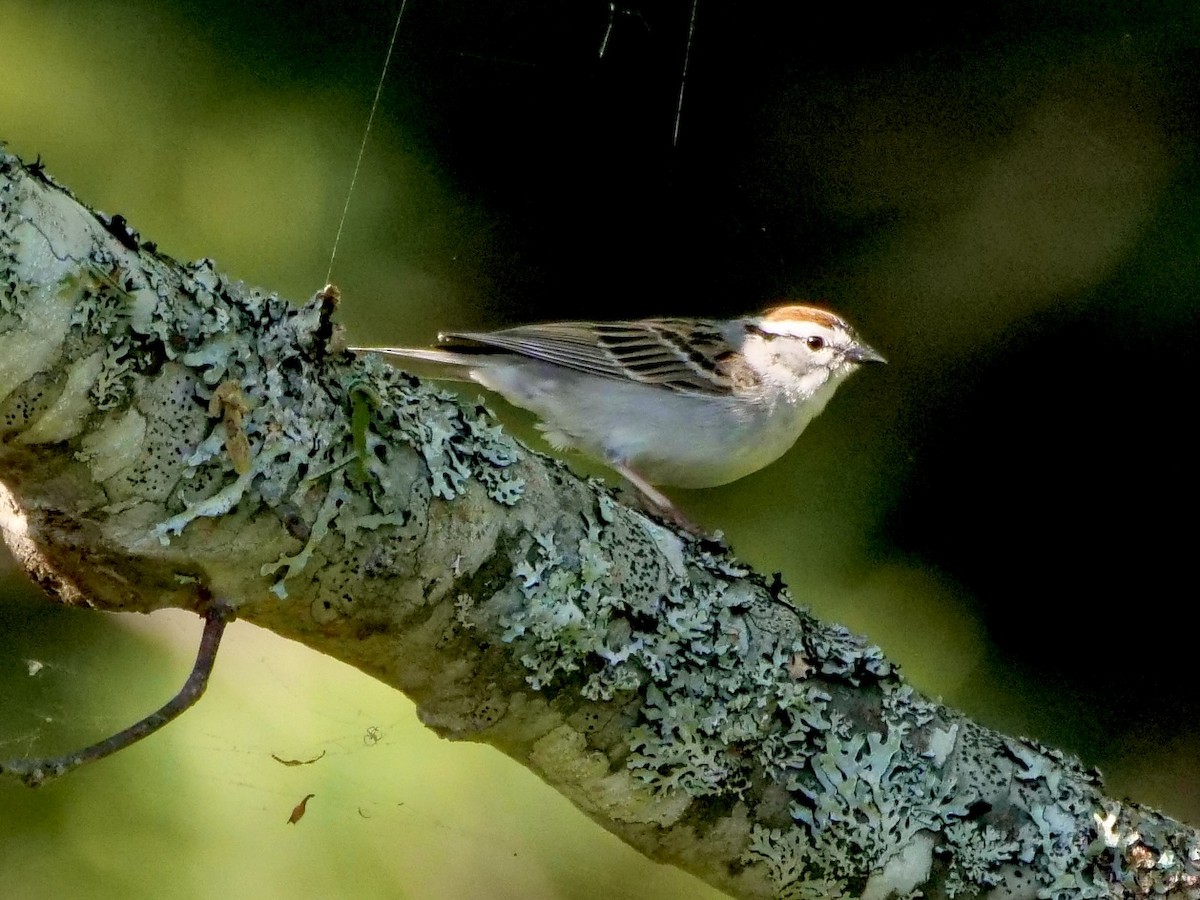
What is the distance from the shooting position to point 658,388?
295cm

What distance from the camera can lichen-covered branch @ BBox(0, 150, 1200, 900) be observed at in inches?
50.8

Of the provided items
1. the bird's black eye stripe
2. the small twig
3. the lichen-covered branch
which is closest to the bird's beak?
the bird's black eye stripe

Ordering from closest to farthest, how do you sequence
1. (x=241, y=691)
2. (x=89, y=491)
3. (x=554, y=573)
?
(x=89, y=491) → (x=554, y=573) → (x=241, y=691)

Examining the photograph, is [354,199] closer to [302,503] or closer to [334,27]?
[334,27]

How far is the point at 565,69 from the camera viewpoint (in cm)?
308

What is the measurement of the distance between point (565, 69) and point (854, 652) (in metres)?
1.84

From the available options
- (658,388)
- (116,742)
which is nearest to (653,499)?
(658,388)

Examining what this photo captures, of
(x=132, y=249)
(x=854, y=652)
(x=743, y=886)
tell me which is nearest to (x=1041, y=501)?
(x=854, y=652)

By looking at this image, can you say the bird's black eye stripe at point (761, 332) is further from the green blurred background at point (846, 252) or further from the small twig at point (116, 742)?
the small twig at point (116, 742)

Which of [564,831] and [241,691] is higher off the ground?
[241,691]

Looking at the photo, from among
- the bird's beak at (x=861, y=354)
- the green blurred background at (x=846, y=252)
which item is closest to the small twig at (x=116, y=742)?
the green blurred background at (x=846, y=252)

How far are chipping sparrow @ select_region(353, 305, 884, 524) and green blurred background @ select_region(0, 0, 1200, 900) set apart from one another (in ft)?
0.47

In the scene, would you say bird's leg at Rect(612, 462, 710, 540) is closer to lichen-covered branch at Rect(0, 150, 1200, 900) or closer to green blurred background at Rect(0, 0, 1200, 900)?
green blurred background at Rect(0, 0, 1200, 900)

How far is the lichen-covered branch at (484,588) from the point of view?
1290mm
